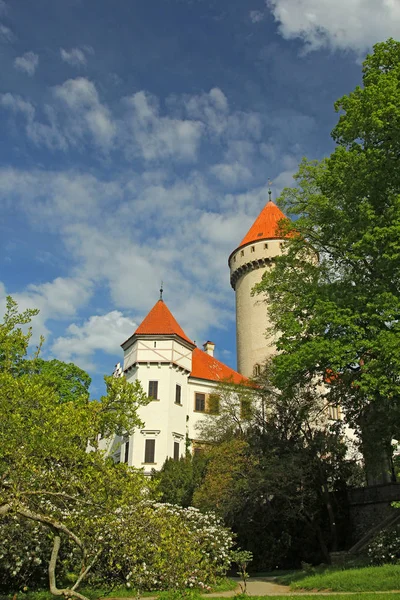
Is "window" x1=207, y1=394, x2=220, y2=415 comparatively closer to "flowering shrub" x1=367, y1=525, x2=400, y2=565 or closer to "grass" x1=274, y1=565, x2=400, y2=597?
"flowering shrub" x1=367, y1=525, x2=400, y2=565

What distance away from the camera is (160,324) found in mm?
35000

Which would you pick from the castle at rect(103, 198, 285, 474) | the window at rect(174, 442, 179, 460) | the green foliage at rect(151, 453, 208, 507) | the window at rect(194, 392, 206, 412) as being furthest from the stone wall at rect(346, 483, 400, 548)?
the window at rect(194, 392, 206, 412)

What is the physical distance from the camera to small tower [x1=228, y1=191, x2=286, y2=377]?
40.0 metres

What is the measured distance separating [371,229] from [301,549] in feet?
49.6

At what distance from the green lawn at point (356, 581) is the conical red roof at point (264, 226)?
29353 mm

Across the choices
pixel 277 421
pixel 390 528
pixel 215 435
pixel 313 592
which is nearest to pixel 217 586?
pixel 313 592

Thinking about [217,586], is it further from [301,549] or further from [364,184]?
[364,184]

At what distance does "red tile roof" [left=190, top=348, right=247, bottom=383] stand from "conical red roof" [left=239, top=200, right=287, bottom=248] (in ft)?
34.6

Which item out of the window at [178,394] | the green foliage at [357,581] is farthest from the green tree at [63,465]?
the window at [178,394]

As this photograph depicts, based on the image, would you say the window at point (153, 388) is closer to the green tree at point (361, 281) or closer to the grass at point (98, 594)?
the green tree at point (361, 281)

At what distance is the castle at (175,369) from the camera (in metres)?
31.6

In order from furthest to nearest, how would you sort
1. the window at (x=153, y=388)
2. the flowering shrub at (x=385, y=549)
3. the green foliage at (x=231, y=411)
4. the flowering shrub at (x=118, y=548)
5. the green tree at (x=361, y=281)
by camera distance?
1. the window at (x=153, y=388)
2. the green foliage at (x=231, y=411)
3. the flowering shrub at (x=385, y=549)
4. the green tree at (x=361, y=281)
5. the flowering shrub at (x=118, y=548)

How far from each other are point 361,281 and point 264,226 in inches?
1080

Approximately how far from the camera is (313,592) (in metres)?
14.1
